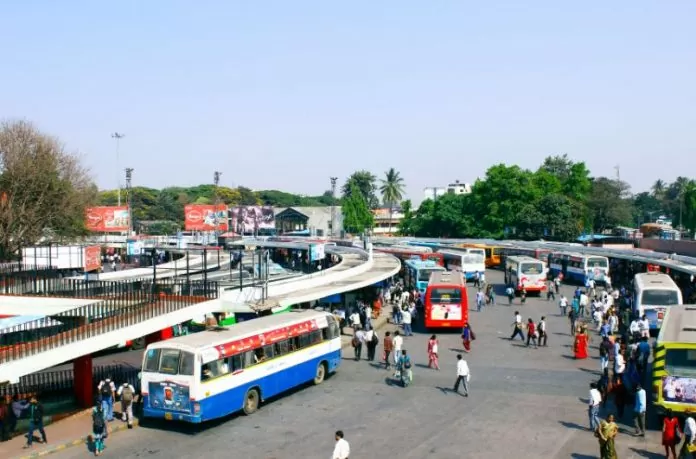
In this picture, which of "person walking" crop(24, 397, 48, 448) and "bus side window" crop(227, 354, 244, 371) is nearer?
"person walking" crop(24, 397, 48, 448)

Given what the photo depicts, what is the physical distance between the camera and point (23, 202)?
49719 mm

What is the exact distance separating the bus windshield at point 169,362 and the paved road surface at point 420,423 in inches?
64.7

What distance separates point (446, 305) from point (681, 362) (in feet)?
50.2

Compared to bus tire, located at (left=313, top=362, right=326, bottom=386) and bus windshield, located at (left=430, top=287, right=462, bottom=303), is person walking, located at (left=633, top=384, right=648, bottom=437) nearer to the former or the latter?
bus tire, located at (left=313, top=362, right=326, bottom=386)

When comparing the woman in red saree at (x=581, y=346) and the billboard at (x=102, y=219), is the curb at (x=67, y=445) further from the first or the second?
the billboard at (x=102, y=219)

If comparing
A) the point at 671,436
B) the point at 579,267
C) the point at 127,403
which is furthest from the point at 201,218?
the point at 671,436

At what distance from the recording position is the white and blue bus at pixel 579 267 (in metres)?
49.1

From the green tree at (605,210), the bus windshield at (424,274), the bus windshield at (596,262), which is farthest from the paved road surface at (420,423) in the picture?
the green tree at (605,210)

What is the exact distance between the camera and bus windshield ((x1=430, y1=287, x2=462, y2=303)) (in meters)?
31.7

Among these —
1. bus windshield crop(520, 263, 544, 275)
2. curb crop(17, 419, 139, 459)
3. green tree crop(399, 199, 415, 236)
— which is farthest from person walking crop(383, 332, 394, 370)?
green tree crop(399, 199, 415, 236)

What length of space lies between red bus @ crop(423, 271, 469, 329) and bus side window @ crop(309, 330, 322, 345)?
966cm

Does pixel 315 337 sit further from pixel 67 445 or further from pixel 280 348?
pixel 67 445

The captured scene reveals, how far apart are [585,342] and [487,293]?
696 inches

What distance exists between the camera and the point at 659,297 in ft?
100
